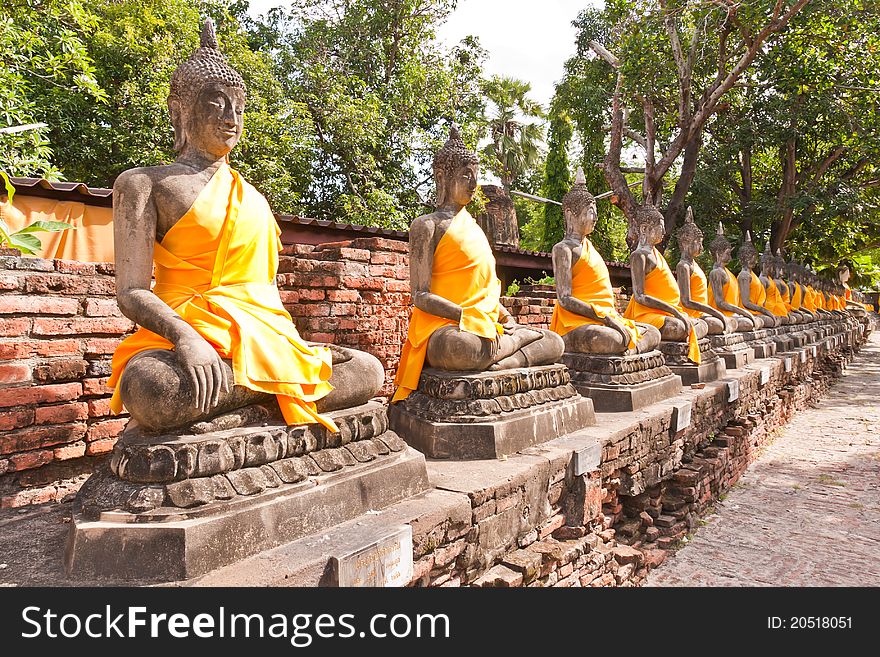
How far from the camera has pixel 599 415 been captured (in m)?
4.76

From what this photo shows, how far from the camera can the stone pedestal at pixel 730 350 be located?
A: 7867mm

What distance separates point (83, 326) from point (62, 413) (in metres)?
0.46

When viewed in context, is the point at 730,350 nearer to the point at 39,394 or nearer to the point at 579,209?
the point at 579,209

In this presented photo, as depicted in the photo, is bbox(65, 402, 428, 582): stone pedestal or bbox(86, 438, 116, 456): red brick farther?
bbox(86, 438, 116, 456): red brick

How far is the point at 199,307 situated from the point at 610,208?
1866 centimetres

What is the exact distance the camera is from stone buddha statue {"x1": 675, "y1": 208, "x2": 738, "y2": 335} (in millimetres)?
7578

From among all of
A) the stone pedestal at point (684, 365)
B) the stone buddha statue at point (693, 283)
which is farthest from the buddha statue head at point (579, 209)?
the stone buddha statue at point (693, 283)

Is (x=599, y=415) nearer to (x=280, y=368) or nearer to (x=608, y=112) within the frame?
(x=280, y=368)

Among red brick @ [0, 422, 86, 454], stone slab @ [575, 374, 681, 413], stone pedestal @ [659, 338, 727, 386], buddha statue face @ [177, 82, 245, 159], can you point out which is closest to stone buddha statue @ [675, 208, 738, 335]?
stone pedestal @ [659, 338, 727, 386]

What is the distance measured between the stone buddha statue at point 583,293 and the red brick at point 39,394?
357 centimetres

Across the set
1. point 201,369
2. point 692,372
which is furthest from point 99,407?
point 692,372

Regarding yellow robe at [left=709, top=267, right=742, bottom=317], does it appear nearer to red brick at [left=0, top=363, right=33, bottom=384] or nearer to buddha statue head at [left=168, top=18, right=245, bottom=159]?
buddha statue head at [left=168, top=18, right=245, bottom=159]

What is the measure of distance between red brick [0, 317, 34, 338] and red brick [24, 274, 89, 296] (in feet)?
0.51

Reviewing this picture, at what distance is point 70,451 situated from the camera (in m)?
3.16
